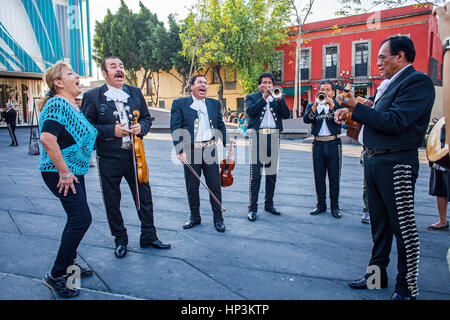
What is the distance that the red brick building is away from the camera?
80.1 ft

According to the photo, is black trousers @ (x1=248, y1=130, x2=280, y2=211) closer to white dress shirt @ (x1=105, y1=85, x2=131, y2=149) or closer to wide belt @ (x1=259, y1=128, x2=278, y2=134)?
wide belt @ (x1=259, y1=128, x2=278, y2=134)

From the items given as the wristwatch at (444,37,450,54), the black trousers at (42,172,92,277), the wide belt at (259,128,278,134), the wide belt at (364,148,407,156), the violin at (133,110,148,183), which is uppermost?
the wristwatch at (444,37,450,54)

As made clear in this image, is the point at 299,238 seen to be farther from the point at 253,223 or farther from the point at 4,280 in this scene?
the point at 4,280

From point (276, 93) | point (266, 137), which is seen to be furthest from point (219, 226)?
point (276, 93)

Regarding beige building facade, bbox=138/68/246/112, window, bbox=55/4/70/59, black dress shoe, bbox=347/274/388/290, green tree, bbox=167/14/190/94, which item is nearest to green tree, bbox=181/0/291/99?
green tree, bbox=167/14/190/94

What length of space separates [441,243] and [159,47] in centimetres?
3379

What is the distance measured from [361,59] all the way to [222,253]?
2895 centimetres

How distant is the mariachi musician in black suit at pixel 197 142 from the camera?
4.12 meters

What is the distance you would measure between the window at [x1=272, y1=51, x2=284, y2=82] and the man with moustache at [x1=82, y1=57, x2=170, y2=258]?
29.7m

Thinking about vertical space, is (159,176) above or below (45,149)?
below

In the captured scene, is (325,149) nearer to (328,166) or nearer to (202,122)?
(328,166)

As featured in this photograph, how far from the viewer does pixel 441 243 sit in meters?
3.55
